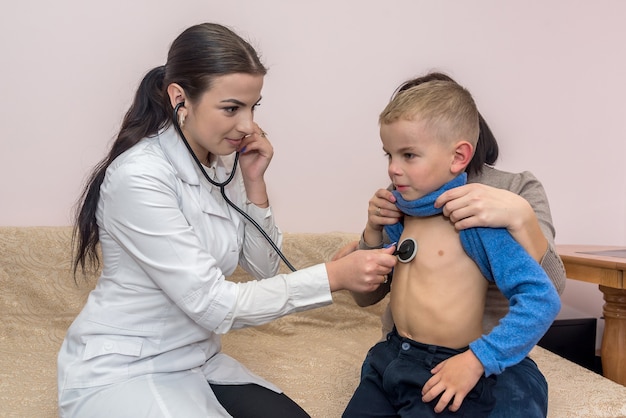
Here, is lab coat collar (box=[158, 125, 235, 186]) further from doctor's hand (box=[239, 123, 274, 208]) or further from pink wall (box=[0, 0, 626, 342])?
pink wall (box=[0, 0, 626, 342])

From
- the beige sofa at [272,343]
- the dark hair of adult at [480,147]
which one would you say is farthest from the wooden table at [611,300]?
the dark hair of adult at [480,147]

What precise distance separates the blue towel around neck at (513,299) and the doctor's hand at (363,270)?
179 millimetres

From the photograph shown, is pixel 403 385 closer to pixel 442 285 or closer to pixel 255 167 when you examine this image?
pixel 442 285

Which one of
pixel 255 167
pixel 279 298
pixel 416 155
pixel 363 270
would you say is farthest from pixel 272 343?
pixel 416 155

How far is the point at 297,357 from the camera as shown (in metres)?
2.05

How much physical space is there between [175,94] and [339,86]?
1.13m

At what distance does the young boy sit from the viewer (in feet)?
4.09

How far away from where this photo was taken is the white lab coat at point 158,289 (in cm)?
136

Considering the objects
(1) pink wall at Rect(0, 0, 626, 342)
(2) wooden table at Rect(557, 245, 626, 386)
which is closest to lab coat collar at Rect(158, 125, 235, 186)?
(1) pink wall at Rect(0, 0, 626, 342)

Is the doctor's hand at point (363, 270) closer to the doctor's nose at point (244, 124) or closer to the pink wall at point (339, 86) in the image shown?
the doctor's nose at point (244, 124)

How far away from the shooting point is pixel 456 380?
1.25m

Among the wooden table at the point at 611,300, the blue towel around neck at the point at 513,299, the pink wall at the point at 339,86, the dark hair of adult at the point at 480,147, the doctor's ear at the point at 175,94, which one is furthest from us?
the pink wall at the point at 339,86

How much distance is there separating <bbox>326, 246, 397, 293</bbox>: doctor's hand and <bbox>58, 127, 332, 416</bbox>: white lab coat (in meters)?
0.04

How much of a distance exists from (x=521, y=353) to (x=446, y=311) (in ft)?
0.54
